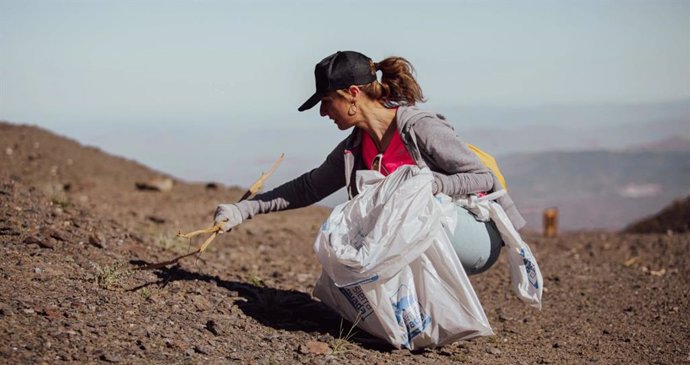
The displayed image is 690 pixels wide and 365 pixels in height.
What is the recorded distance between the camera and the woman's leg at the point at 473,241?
14.2 ft

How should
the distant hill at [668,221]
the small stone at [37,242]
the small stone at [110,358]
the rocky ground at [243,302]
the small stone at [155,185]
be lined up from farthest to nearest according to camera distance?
the small stone at [155,185], the distant hill at [668,221], the small stone at [37,242], the rocky ground at [243,302], the small stone at [110,358]

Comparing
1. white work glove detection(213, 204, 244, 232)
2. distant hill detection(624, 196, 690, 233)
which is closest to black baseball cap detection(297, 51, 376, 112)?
white work glove detection(213, 204, 244, 232)

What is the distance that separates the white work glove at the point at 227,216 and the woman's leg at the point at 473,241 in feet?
3.37

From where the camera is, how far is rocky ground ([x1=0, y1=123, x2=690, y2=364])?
397cm

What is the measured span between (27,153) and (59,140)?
96 centimetres

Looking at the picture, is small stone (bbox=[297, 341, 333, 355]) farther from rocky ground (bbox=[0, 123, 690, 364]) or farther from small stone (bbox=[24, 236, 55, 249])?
small stone (bbox=[24, 236, 55, 249])

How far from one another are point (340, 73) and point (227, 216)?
0.86m

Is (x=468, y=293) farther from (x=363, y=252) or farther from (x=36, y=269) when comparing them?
(x=36, y=269)

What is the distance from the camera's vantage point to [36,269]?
4516 millimetres

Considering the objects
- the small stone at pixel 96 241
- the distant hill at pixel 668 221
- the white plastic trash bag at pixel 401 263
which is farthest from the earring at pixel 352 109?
the distant hill at pixel 668 221

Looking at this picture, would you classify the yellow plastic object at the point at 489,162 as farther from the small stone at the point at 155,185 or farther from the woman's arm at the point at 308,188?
the small stone at the point at 155,185

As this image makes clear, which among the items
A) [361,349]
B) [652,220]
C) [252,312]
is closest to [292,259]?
[252,312]

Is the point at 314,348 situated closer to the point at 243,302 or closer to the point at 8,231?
the point at 243,302

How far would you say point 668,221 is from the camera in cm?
1038
